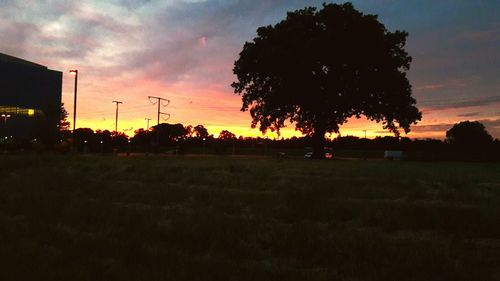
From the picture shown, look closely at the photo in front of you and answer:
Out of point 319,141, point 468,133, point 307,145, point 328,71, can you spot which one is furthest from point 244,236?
point 468,133

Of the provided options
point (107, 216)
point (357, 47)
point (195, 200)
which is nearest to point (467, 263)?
point (107, 216)

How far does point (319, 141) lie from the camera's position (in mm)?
62375

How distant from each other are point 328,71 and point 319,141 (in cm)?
928

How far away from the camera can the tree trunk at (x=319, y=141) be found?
60.6 m

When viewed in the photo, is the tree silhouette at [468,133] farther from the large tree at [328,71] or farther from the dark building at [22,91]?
the dark building at [22,91]

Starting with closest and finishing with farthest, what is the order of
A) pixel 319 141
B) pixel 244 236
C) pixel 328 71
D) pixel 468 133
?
pixel 244 236, pixel 328 71, pixel 319 141, pixel 468 133

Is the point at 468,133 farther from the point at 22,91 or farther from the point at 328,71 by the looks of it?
the point at 22,91

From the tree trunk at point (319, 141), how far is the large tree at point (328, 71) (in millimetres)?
237

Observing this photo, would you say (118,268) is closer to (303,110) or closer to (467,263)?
(467,263)

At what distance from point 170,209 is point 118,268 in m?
6.82

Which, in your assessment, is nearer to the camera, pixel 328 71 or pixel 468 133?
pixel 328 71

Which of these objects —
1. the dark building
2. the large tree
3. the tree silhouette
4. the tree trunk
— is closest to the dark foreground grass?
the large tree

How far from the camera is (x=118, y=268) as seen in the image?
24.5 ft

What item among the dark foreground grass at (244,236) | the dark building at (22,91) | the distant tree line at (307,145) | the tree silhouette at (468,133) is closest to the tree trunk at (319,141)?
the distant tree line at (307,145)
